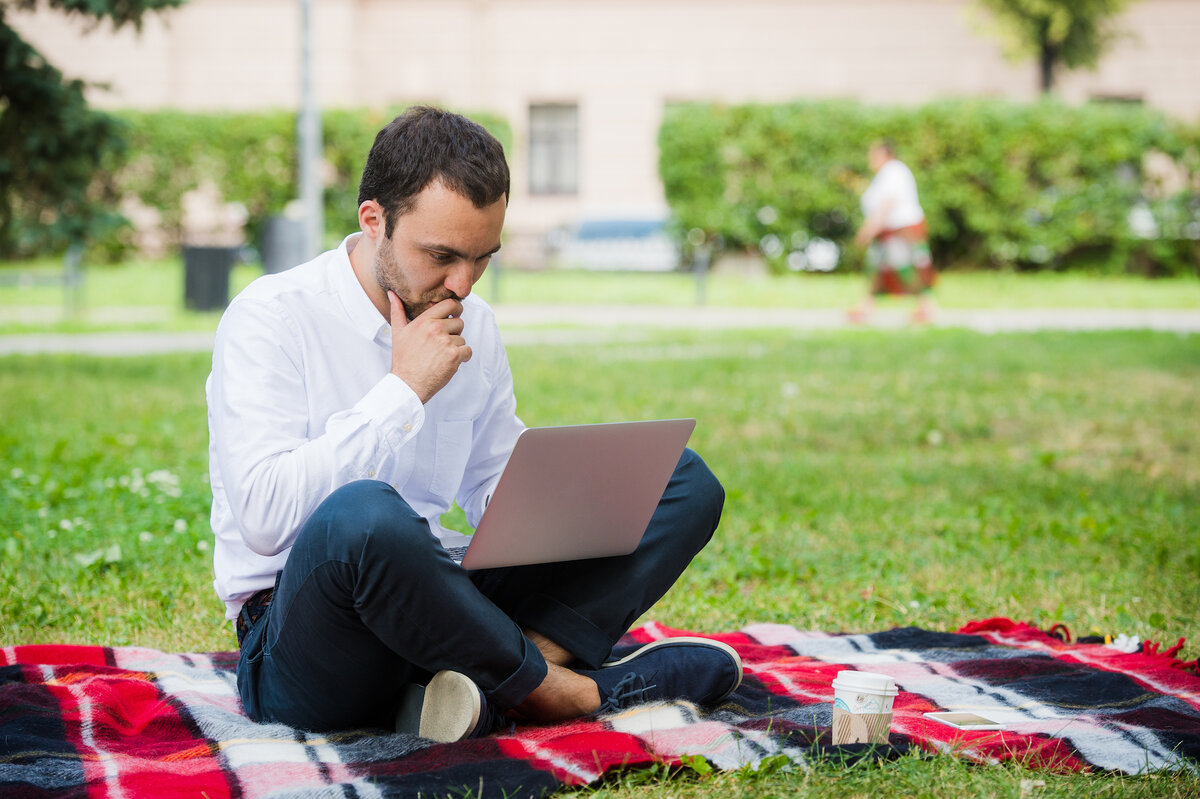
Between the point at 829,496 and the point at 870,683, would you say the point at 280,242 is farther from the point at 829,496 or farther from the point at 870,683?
the point at 870,683

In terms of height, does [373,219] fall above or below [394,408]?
above

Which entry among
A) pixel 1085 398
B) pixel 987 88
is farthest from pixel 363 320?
pixel 987 88

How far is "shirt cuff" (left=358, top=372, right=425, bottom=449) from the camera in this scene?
2.49 meters

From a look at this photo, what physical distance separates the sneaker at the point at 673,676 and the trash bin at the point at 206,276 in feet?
37.3

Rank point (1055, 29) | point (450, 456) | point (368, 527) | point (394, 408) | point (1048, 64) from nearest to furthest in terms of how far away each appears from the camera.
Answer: point (368, 527) < point (394, 408) < point (450, 456) < point (1055, 29) < point (1048, 64)

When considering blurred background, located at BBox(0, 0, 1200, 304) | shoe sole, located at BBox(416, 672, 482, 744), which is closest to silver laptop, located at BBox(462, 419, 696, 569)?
shoe sole, located at BBox(416, 672, 482, 744)

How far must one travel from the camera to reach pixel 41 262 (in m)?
18.6

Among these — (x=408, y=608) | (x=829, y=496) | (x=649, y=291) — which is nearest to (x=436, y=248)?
(x=408, y=608)

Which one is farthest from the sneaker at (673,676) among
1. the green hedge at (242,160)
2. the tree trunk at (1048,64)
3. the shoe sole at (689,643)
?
the tree trunk at (1048,64)

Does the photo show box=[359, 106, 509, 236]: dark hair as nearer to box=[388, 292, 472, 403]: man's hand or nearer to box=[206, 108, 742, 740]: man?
box=[206, 108, 742, 740]: man

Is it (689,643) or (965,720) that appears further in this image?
(689,643)

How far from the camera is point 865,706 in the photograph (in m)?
2.53

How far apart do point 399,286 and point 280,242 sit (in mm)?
9646

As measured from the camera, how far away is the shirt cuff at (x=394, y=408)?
98.2 inches
